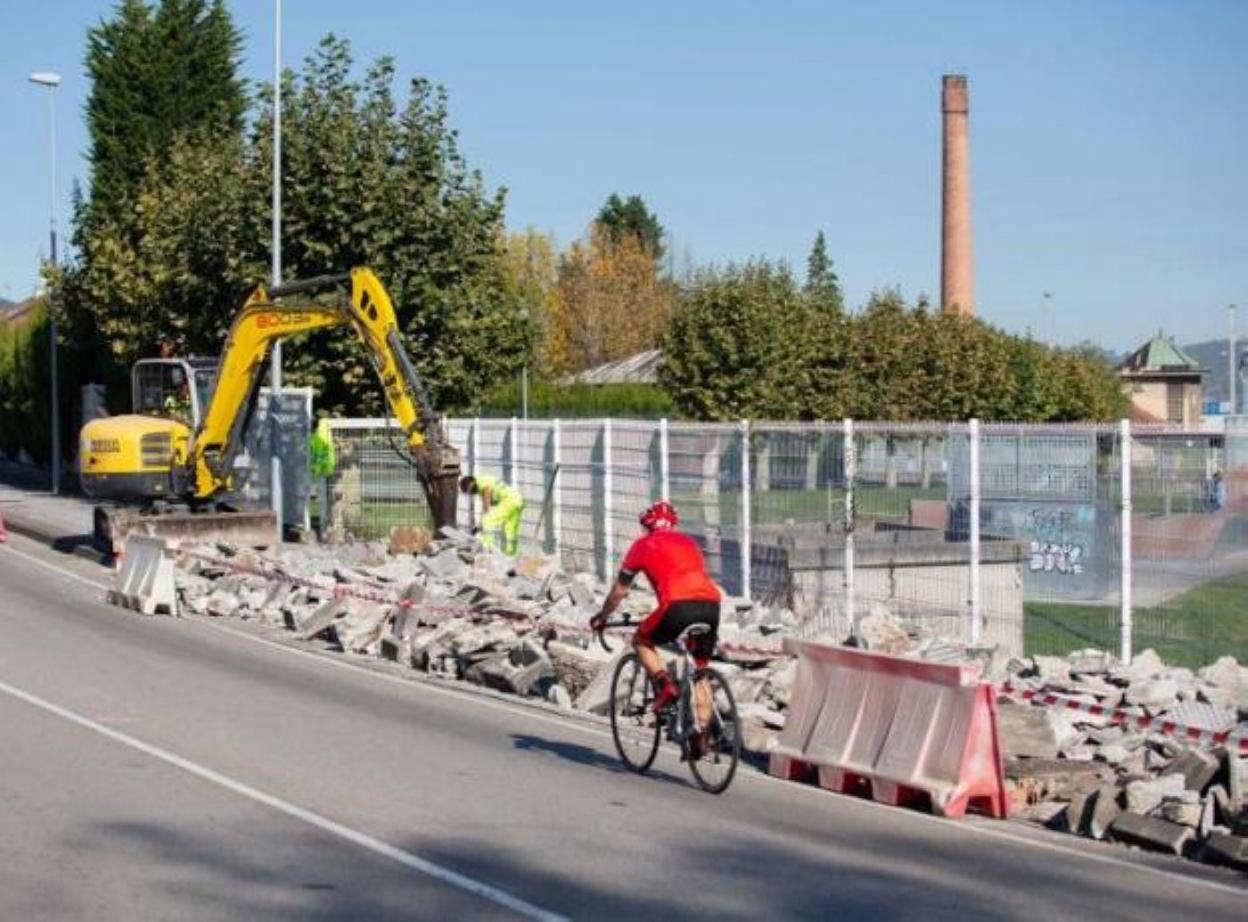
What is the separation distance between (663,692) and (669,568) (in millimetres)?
824

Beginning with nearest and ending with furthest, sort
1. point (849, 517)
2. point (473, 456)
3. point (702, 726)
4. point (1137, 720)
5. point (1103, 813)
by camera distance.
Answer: point (1103, 813) → point (702, 726) → point (1137, 720) → point (849, 517) → point (473, 456)

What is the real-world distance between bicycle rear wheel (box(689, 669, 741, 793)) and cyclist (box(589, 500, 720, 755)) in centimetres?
5

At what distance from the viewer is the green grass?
1639 centimetres

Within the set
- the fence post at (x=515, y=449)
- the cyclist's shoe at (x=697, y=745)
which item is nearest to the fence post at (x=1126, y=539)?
the cyclist's shoe at (x=697, y=745)

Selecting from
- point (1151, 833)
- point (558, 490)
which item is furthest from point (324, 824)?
point (558, 490)

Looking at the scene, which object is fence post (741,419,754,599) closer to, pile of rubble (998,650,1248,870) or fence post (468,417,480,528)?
pile of rubble (998,650,1248,870)

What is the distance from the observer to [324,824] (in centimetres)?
1055

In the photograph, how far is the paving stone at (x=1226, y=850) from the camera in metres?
10.3

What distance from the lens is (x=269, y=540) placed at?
2942cm

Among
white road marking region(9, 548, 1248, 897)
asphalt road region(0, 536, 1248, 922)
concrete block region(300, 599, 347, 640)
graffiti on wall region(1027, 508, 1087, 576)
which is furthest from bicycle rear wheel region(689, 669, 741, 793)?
concrete block region(300, 599, 347, 640)

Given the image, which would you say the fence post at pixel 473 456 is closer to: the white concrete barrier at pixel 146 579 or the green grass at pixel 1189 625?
the white concrete barrier at pixel 146 579

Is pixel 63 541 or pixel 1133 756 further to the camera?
pixel 63 541

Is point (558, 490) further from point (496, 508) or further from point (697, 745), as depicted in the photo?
point (697, 745)

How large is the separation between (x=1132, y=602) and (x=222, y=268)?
95.1 feet
